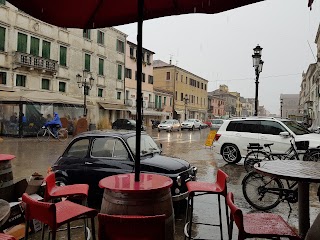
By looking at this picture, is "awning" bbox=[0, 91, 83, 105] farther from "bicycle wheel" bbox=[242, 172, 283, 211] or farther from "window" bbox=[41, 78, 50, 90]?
"bicycle wheel" bbox=[242, 172, 283, 211]

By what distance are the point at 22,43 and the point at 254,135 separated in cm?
2102

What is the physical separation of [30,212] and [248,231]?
215 centimetres

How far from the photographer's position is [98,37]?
3366cm

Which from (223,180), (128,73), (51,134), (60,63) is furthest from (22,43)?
(223,180)

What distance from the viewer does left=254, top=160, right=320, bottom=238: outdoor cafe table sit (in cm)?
355

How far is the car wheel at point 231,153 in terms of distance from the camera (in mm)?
11398

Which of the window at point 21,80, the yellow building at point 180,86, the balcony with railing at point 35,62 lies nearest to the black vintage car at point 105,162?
the balcony with railing at point 35,62

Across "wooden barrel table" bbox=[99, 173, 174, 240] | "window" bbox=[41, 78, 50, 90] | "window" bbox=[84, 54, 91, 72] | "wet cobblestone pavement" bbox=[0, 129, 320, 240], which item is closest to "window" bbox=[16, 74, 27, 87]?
"window" bbox=[41, 78, 50, 90]

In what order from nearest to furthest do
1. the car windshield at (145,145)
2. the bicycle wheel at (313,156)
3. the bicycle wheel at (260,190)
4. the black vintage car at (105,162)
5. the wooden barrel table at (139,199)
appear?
the wooden barrel table at (139,199) → the black vintage car at (105,162) → the bicycle wheel at (260,190) → the car windshield at (145,145) → the bicycle wheel at (313,156)

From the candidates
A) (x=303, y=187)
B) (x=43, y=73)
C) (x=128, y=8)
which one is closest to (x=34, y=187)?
(x=128, y=8)

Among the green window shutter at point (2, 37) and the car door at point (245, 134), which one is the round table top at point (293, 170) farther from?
the green window shutter at point (2, 37)

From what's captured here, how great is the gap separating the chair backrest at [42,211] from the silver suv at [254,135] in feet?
29.0

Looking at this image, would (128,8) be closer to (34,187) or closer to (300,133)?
(34,187)

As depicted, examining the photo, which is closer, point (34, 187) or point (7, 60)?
point (34, 187)
